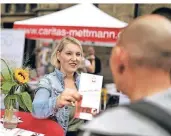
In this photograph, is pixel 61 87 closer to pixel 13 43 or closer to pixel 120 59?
pixel 120 59

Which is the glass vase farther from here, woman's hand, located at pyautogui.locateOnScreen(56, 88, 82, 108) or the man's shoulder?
the man's shoulder

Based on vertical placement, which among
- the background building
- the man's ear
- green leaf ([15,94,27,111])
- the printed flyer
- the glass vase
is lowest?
the background building

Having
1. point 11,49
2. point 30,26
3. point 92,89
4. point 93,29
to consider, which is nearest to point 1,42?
point 11,49

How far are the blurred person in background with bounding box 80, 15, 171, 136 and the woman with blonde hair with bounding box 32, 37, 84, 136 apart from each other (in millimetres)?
858

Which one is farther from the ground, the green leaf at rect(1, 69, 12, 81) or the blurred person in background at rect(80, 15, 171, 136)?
the blurred person in background at rect(80, 15, 171, 136)

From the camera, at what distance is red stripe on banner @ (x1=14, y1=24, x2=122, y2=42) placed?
5082mm

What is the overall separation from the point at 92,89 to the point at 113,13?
10.0 meters

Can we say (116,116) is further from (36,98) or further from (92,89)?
(36,98)

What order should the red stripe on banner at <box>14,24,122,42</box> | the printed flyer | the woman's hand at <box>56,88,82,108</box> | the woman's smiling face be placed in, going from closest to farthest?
the woman's hand at <box>56,88,82,108</box>
the printed flyer
the woman's smiling face
the red stripe on banner at <box>14,24,122,42</box>

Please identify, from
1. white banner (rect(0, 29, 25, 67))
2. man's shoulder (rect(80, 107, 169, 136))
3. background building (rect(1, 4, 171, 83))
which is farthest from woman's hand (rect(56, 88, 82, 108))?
background building (rect(1, 4, 171, 83))

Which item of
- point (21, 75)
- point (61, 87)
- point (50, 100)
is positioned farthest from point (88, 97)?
point (21, 75)

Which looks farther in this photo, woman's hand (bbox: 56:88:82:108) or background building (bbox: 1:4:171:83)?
background building (bbox: 1:4:171:83)

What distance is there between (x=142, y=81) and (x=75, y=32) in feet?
14.4

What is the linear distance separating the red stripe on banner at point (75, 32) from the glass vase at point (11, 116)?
284cm
